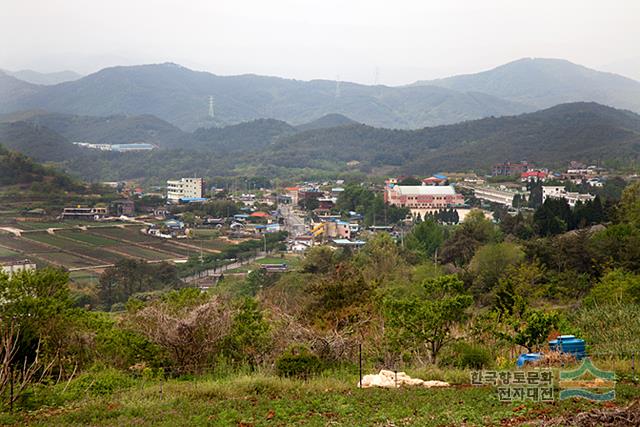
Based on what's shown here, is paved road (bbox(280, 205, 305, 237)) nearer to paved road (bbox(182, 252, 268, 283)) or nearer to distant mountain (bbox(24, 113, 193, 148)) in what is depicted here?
paved road (bbox(182, 252, 268, 283))

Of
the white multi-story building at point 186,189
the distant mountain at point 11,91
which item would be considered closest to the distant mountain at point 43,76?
the distant mountain at point 11,91

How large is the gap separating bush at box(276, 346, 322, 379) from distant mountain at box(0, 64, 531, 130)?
7877 centimetres

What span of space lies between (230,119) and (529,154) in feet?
207

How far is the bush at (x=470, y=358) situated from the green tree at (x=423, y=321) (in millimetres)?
210

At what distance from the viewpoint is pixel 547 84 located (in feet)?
483

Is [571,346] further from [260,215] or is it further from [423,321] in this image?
[260,215]

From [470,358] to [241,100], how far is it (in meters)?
116

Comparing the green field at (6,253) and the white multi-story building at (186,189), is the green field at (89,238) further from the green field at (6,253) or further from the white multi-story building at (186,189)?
the white multi-story building at (186,189)

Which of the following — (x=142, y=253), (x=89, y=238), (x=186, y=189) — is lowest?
(x=142, y=253)

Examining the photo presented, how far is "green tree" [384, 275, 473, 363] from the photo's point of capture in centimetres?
688

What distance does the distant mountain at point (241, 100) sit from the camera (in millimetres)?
95812

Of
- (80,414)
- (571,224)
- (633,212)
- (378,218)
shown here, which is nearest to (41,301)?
(80,414)

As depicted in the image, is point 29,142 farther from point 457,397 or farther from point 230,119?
point 230,119

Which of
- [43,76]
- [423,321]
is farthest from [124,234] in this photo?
[43,76]
